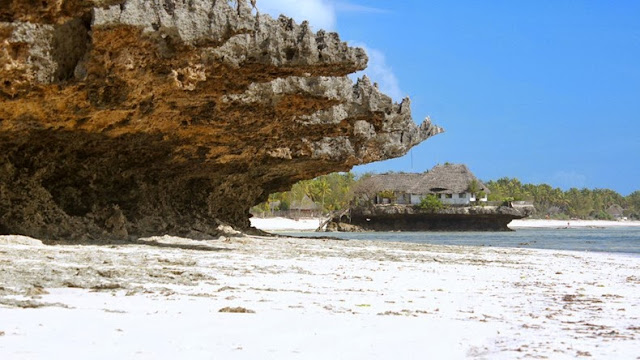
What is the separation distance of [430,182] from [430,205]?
5.03m

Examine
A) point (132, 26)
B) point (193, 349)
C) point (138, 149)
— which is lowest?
point (193, 349)

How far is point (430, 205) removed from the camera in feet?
198

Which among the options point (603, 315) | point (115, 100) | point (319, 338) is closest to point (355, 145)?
point (115, 100)

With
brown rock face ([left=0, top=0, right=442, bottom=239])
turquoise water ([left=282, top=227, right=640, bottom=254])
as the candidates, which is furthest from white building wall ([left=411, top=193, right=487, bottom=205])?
brown rock face ([left=0, top=0, right=442, bottom=239])

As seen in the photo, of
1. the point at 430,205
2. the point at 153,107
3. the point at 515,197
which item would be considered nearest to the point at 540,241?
the point at 153,107

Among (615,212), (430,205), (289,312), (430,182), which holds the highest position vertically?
(430,182)

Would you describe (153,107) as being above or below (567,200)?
below

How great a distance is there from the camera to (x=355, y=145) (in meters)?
21.2

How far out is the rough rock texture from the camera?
194ft

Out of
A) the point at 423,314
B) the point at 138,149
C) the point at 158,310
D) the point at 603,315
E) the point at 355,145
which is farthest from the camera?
the point at 355,145

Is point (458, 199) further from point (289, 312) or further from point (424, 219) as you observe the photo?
point (289, 312)

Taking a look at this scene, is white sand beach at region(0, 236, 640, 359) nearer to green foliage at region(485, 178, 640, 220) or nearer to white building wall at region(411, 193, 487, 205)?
white building wall at region(411, 193, 487, 205)

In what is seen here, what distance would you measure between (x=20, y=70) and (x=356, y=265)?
18.0 ft

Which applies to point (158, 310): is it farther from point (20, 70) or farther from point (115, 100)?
point (115, 100)
